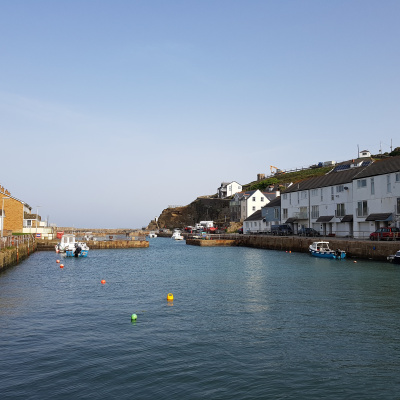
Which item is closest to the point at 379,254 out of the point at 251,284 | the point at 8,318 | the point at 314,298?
the point at 251,284

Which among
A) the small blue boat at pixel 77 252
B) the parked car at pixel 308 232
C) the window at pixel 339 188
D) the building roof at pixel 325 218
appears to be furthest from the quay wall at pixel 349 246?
the small blue boat at pixel 77 252

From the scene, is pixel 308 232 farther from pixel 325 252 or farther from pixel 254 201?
pixel 254 201

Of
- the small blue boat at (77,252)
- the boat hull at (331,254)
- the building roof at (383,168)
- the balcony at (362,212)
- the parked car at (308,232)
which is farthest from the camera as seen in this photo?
the parked car at (308,232)

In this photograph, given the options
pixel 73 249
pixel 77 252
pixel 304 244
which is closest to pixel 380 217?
pixel 304 244

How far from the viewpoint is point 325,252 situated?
57219 mm

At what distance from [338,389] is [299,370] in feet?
5.85

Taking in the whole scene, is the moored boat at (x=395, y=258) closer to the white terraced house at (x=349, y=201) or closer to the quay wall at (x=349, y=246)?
the quay wall at (x=349, y=246)

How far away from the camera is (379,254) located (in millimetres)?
50594

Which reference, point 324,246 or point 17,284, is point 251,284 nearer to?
point 17,284

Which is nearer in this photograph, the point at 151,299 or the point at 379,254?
the point at 151,299

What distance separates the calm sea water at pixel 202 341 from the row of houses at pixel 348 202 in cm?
2793

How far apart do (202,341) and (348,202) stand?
57.6 m

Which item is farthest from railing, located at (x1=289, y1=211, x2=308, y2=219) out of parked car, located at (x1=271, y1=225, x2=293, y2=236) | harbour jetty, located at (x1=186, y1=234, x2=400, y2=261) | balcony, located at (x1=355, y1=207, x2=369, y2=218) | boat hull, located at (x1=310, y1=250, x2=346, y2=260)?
boat hull, located at (x1=310, y1=250, x2=346, y2=260)

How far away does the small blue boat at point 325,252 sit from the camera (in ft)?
181
